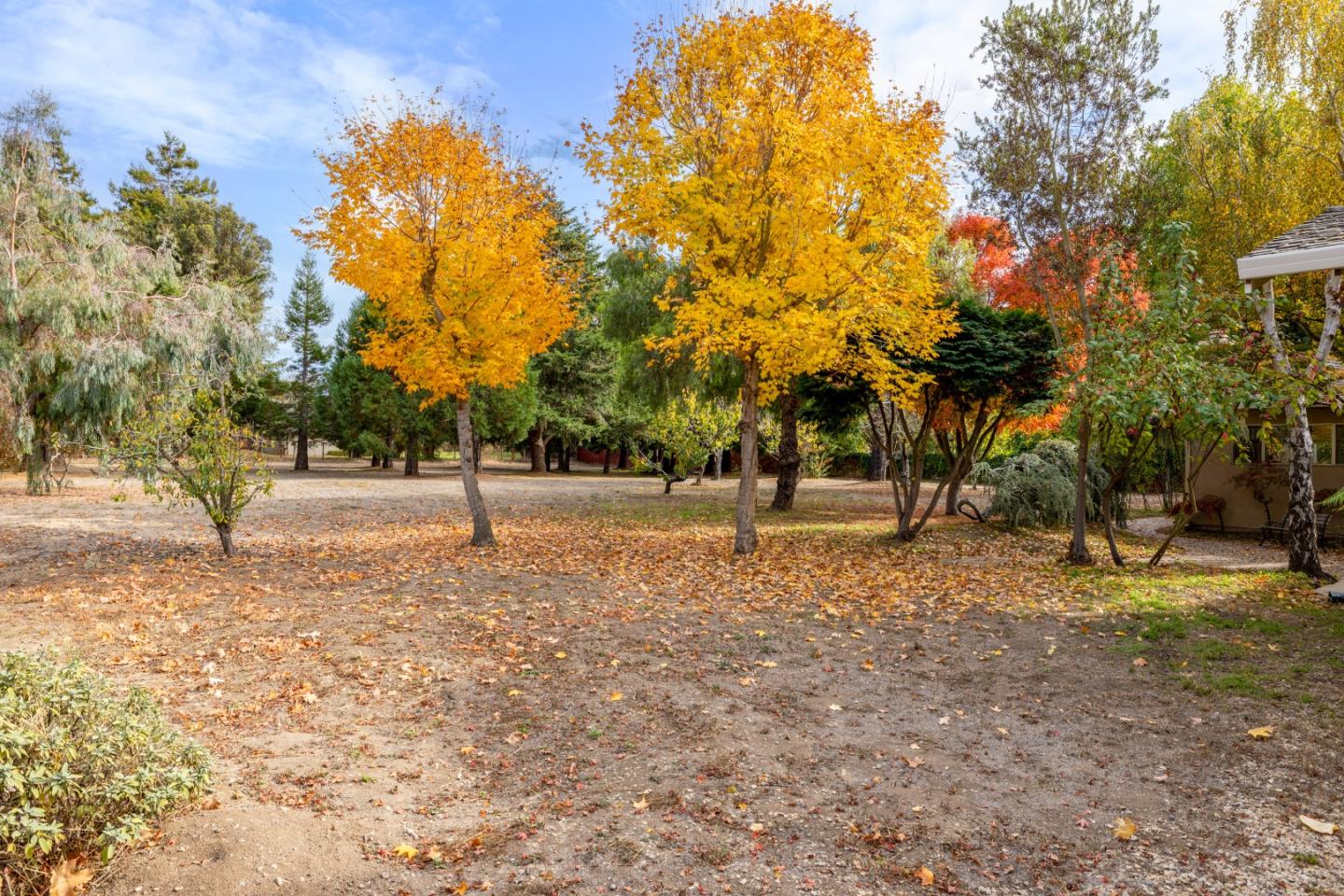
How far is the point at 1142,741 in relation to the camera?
4867 millimetres

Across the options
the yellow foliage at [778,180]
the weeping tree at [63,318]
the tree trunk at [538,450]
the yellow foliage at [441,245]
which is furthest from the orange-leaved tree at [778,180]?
the tree trunk at [538,450]

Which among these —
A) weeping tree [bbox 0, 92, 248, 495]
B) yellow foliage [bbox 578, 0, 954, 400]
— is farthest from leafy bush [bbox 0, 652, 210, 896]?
weeping tree [bbox 0, 92, 248, 495]

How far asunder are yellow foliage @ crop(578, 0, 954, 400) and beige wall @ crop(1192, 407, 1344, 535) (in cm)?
762

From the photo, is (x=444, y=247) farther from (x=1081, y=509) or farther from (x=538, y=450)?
(x=538, y=450)

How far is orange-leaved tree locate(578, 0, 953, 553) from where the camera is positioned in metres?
10.3

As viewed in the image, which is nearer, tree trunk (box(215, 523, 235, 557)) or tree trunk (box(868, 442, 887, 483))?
tree trunk (box(215, 523, 235, 557))

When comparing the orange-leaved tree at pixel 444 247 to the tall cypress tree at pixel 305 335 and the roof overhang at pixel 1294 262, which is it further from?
the tall cypress tree at pixel 305 335

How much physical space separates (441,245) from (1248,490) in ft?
49.7

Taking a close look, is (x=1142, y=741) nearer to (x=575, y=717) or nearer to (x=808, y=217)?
(x=575, y=717)

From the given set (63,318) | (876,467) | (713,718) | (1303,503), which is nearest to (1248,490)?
(1303,503)

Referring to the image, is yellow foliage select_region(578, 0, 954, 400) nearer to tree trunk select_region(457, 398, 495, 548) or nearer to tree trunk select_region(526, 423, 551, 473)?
tree trunk select_region(457, 398, 495, 548)

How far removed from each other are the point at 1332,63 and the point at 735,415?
48.0 ft

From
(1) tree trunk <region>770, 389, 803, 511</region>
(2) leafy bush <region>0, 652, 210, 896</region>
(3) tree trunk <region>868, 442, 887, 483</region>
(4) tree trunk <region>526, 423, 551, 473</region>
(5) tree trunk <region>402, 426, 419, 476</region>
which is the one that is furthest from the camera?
(4) tree trunk <region>526, 423, 551, 473</region>

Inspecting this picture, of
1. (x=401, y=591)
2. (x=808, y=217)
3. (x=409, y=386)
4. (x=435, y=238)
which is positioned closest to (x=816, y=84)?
(x=808, y=217)
